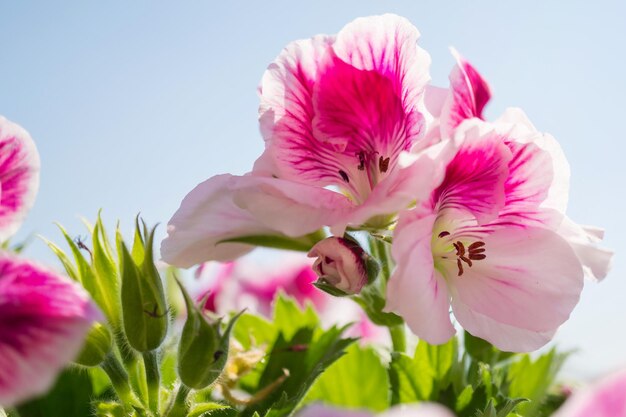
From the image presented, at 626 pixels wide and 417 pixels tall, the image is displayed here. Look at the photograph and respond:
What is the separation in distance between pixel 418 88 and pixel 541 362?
498 millimetres

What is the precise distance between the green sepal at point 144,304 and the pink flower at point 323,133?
0.31 ft

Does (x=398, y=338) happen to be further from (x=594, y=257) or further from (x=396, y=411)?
(x=396, y=411)

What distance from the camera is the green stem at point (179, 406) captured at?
0.65m

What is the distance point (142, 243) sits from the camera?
665 mm

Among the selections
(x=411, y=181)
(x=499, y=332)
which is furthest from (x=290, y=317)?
(x=411, y=181)

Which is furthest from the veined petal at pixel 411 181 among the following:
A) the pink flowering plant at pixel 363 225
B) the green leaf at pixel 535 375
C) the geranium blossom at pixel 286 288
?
the geranium blossom at pixel 286 288

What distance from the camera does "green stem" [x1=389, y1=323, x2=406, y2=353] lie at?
Answer: 0.90 m

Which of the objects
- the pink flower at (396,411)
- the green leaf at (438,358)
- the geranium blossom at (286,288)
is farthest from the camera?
the geranium blossom at (286,288)

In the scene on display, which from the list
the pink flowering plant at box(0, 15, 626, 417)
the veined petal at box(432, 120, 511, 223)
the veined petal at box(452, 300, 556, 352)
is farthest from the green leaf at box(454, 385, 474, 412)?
the veined petal at box(432, 120, 511, 223)

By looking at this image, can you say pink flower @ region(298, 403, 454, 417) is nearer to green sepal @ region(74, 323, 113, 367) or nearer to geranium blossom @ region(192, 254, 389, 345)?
green sepal @ region(74, 323, 113, 367)

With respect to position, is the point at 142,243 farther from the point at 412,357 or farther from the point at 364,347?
the point at 364,347

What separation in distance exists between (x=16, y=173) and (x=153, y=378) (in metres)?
0.21

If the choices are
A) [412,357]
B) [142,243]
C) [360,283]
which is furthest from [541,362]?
[142,243]

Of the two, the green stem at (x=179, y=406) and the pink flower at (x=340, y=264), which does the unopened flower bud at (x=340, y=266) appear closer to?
the pink flower at (x=340, y=264)
